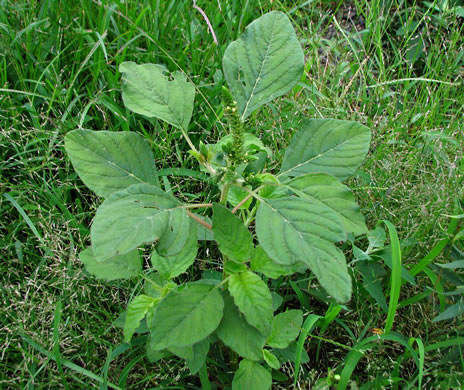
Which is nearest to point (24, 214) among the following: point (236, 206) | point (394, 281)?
point (236, 206)

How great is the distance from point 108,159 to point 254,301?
484mm

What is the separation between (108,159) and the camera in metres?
1.29

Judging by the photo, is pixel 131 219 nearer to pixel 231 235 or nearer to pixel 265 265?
pixel 231 235

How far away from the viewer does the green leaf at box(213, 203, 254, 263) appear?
119 cm

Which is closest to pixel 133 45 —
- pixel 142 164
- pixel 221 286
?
pixel 142 164

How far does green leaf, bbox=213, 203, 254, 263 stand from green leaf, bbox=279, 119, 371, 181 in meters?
0.22

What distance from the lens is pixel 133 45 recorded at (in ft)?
7.68

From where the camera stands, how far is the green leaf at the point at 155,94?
133cm

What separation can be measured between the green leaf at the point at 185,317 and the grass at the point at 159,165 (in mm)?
412

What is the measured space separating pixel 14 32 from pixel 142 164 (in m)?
1.36

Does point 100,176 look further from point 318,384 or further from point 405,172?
point 405,172

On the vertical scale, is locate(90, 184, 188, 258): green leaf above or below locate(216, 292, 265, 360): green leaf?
above

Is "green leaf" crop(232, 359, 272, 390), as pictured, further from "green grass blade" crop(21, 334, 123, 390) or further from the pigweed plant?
"green grass blade" crop(21, 334, 123, 390)

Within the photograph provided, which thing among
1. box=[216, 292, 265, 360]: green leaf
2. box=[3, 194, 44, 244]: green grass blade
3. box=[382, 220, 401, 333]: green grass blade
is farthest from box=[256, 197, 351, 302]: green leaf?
box=[3, 194, 44, 244]: green grass blade
